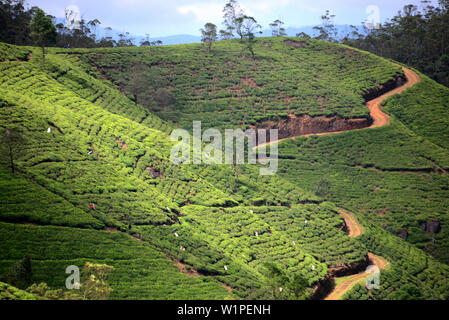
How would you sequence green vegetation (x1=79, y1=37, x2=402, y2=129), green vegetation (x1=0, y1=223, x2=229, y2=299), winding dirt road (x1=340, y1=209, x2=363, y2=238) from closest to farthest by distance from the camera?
green vegetation (x1=0, y1=223, x2=229, y2=299), winding dirt road (x1=340, y1=209, x2=363, y2=238), green vegetation (x1=79, y1=37, x2=402, y2=129)

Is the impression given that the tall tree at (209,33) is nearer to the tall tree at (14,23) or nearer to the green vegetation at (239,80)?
the green vegetation at (239,80)

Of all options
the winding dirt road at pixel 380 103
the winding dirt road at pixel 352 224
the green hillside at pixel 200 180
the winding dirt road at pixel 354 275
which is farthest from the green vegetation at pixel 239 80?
the winding dirt road at pixel 354 275

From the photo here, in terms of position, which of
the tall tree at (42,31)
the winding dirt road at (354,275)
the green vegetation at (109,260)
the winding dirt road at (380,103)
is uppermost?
the tall tree at (42,31)

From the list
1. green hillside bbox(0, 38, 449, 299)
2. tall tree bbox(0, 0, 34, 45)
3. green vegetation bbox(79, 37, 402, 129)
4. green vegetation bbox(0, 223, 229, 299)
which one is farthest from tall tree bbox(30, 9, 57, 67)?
green vegetation bbox(0, 223, 229, 299)

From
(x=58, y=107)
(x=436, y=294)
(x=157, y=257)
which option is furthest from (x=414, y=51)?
(x=157, y=257)

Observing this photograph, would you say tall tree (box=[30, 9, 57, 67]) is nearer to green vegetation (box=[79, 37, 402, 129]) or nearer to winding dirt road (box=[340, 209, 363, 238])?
green vegetation (box=[79, 37, 402, 129])

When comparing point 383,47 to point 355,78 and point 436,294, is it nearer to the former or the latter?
point 355,78

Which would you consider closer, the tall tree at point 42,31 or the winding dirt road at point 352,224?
the winding dirt road at point 352,224

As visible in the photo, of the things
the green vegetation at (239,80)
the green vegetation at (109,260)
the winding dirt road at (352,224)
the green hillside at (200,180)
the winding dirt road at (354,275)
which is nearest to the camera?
the green vegetation at (109,260)

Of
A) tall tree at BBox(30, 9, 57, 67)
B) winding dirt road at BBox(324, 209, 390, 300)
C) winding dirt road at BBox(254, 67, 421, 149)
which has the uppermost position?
tall tree at BBox(30, 9, 57, 67)
